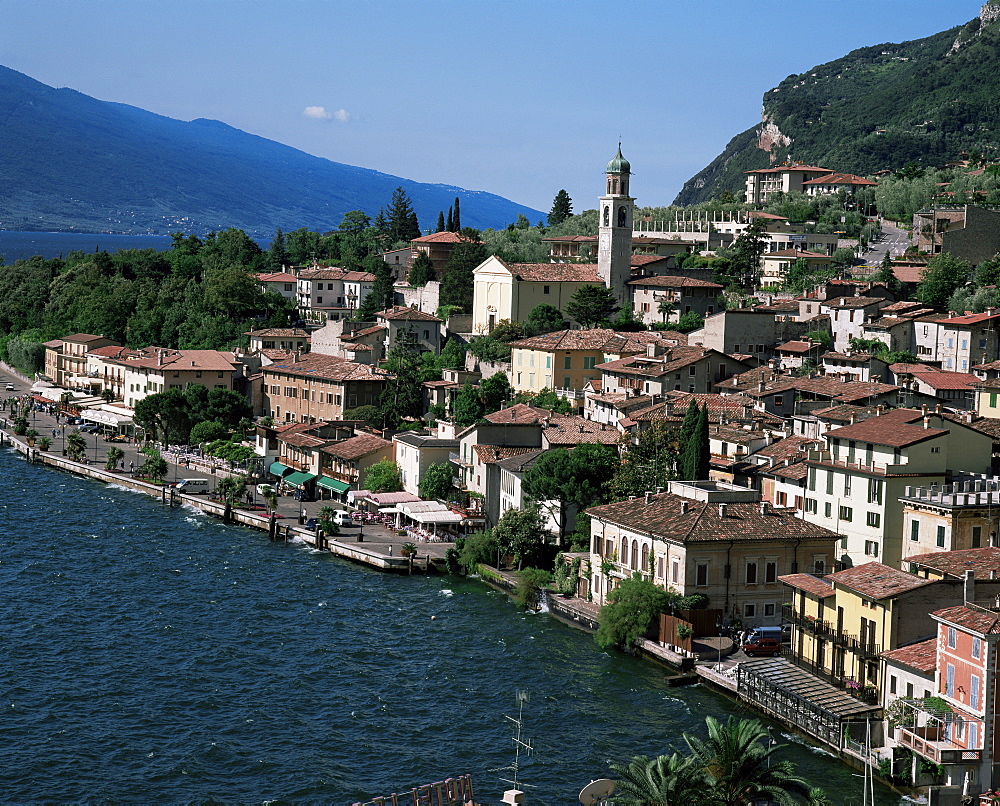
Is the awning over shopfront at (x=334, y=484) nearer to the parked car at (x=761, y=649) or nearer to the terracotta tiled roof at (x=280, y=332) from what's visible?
the parked car at (x=761, y=649)

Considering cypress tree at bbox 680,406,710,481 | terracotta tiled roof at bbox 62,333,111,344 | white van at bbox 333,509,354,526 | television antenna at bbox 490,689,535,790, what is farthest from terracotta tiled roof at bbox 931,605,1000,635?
terracotta tiled roof at bbox 62,333,111,344

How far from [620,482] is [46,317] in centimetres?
Answer: 8324

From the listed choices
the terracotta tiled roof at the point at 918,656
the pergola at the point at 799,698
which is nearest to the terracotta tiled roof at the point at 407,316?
the pergola at the point at 799,698

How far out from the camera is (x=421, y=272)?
9469cm

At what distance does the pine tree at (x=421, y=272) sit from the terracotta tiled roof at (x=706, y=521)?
50.4m

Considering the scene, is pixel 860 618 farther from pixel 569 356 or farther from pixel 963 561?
pixel 569 356

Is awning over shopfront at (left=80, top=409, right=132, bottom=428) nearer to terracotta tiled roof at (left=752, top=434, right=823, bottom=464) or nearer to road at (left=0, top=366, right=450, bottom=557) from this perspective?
road at (left=0, top=366, right=450, bottom=557)

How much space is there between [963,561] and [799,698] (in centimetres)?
597

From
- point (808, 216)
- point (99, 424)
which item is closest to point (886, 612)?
point (99, 424)

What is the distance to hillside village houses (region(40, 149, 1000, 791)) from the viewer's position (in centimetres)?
3553

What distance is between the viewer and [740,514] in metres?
43.9

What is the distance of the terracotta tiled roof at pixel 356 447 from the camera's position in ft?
211

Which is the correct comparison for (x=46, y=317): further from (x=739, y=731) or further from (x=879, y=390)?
(x=739, y=731)

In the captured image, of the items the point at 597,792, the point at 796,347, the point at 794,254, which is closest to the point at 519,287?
the point at 796,347
